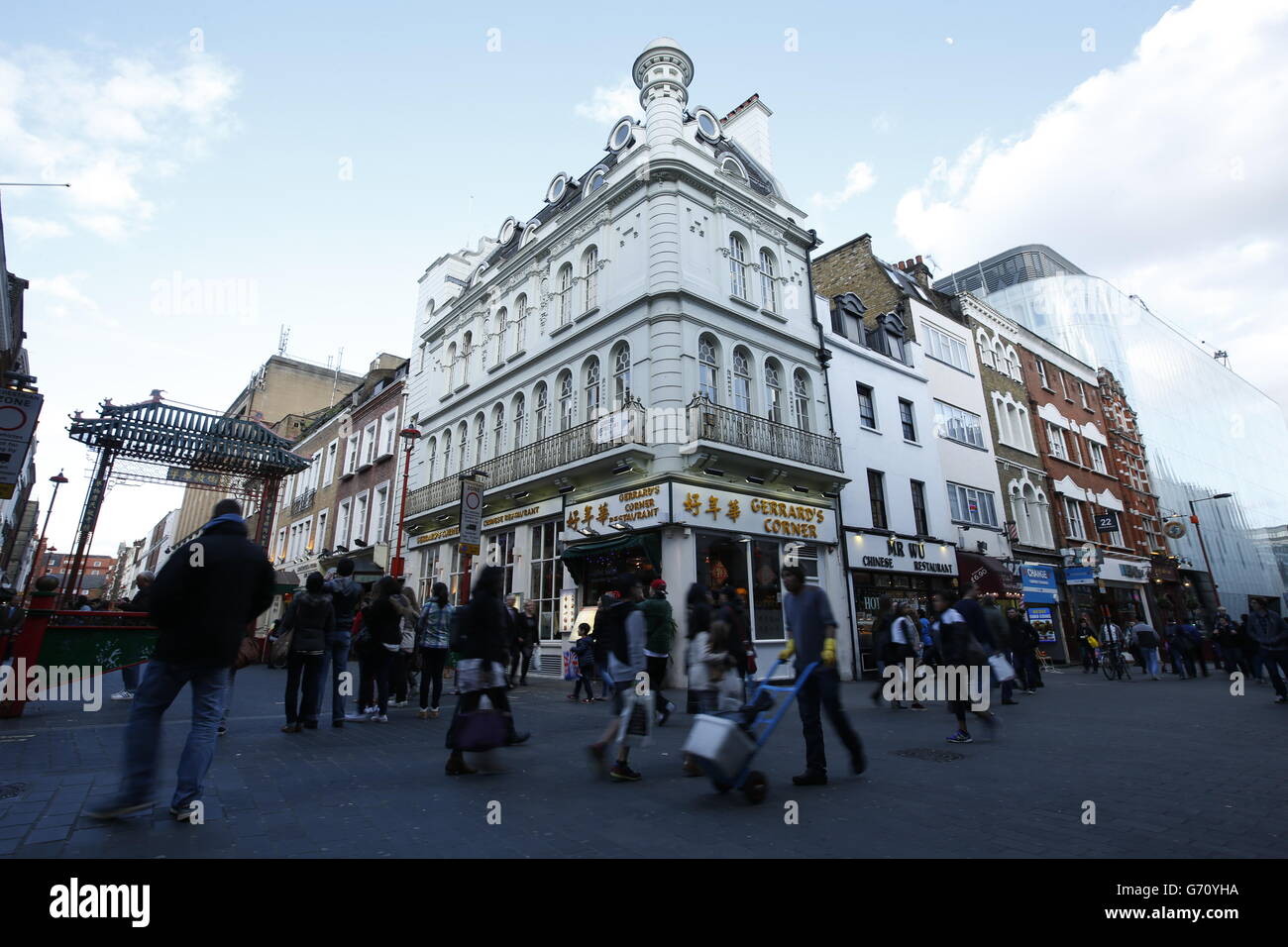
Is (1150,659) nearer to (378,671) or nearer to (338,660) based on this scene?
(378,671)

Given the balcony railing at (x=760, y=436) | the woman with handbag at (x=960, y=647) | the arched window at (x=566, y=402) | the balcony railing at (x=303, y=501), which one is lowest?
the woman with handbag at (x=960, y=647)

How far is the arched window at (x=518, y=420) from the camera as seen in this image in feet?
65.8

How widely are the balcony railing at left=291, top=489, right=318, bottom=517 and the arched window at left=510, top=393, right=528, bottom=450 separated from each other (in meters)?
19.8

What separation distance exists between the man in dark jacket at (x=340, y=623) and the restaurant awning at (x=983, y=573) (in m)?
19.9

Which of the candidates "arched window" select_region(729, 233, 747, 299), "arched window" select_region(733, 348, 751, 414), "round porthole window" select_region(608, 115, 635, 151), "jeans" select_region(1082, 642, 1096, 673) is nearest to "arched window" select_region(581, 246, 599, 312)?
"round porthole window" select_region(608, 115, 635, 151)

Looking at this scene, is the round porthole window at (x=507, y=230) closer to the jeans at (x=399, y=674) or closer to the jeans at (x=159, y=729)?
the jeans at (x=399, y=674)

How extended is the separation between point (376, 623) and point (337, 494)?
26.5 meters

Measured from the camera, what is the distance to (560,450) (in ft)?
56.5

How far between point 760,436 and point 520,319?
10208 millimetres

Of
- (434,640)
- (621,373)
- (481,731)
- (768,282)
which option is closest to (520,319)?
(621,373)

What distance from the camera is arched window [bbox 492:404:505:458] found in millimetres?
20750

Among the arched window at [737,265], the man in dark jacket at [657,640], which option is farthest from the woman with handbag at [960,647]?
the arched window at [737,265]
